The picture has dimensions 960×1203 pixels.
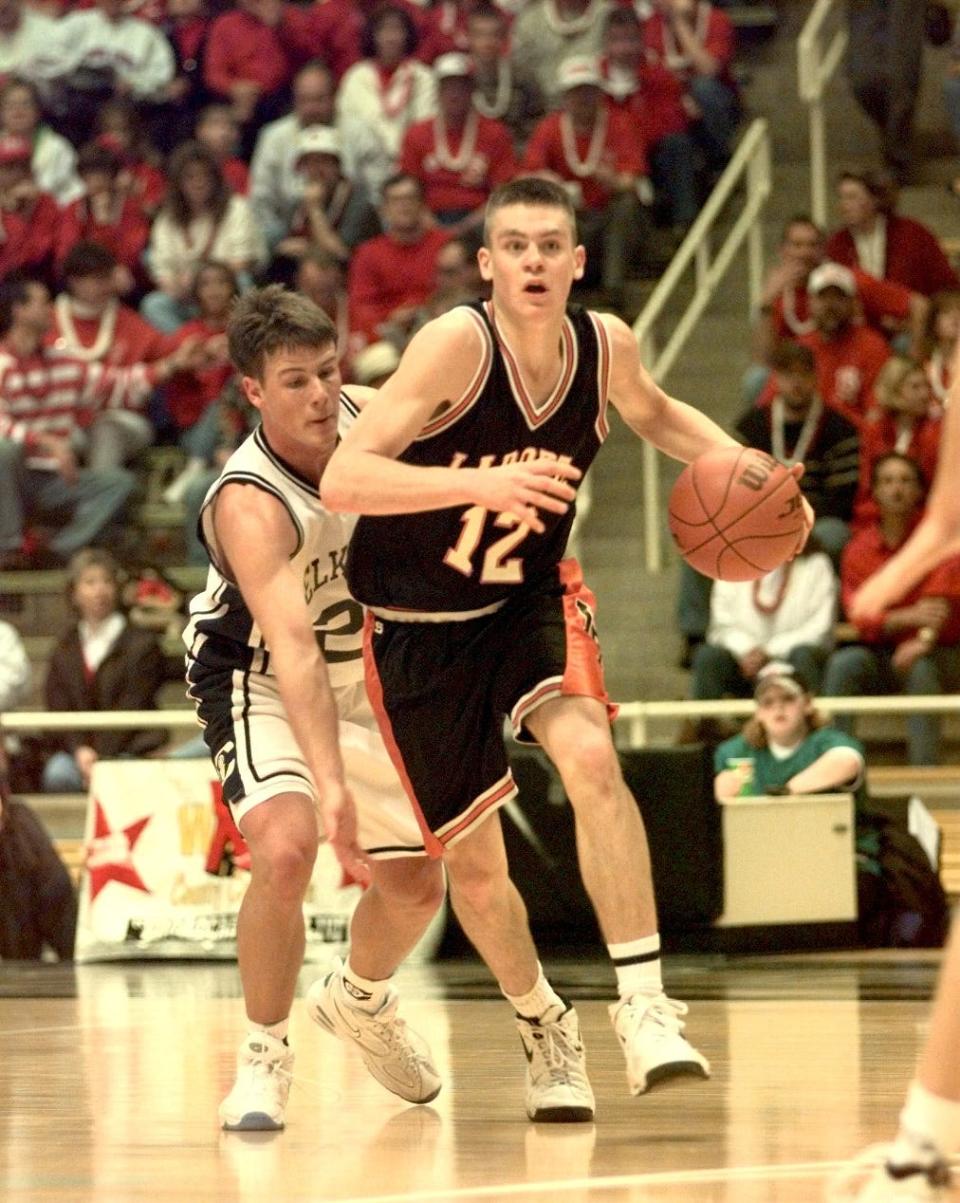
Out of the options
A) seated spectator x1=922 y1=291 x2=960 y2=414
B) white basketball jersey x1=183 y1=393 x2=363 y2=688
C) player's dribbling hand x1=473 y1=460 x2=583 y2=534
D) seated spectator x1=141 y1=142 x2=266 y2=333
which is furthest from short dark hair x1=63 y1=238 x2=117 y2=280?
player's dribbling hand x1=473 y1=460 x2=583 y2=534

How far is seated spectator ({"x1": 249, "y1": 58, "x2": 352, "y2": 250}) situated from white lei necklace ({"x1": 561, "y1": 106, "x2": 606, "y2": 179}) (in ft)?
4.37

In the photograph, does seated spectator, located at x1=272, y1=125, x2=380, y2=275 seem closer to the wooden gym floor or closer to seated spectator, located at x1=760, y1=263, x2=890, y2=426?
seated spectator, located at x1=760, y1=263, x2=890, y2=426

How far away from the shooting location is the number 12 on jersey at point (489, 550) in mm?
4297

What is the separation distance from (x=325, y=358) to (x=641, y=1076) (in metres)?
1.55

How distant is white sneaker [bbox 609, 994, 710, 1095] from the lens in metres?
3.93

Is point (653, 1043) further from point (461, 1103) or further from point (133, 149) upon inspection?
point (133, 149)

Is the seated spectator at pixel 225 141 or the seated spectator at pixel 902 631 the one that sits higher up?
the seated spectator at pixel 225 141

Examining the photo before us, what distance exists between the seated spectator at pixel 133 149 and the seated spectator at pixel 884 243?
12.4 ft

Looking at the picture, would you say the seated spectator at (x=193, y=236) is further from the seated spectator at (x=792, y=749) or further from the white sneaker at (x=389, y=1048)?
the white sneaker at (x=389, y=1048)

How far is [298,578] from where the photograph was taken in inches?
178

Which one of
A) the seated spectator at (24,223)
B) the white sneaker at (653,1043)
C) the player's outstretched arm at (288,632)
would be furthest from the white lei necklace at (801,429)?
the white sneaker at (653,1043)

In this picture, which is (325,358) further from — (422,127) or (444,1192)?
(422,127)

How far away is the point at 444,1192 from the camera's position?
354 centimetres

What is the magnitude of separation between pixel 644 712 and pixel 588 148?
4.13 metres
